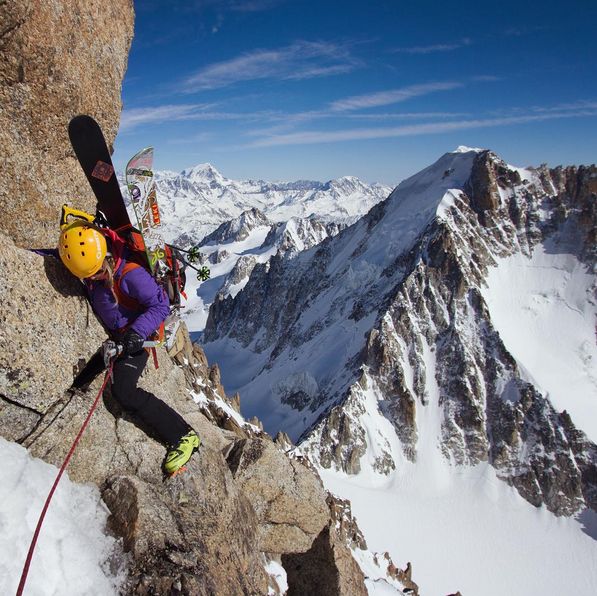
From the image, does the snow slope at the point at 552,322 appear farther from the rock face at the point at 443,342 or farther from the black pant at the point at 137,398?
the black pant at the point at 137,398

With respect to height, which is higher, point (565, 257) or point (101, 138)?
point (565, 257)

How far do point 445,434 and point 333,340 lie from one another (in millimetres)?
35238

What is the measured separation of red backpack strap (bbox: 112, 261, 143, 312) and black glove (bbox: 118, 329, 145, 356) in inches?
31.3

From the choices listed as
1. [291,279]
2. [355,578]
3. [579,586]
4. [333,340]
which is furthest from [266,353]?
[355,578]

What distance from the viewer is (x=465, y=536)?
78.4 meters

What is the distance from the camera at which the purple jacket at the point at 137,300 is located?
8430 mm

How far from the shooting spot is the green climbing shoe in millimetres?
8297

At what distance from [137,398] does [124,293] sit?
2.17 meters

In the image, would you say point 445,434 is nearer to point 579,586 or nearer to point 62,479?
point 579,586

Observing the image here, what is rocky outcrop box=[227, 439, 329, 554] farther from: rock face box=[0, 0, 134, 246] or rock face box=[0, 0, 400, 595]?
rock face box=[0, 0, 134, 246]

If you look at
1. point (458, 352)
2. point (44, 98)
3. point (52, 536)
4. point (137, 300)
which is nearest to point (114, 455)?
point (52, 536)

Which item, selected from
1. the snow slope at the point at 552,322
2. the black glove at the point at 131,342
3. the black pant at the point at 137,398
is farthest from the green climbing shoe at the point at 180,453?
the snow slope at the point at 552,322

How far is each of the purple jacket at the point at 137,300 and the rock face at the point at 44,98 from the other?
231 cm

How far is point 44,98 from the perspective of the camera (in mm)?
9242
